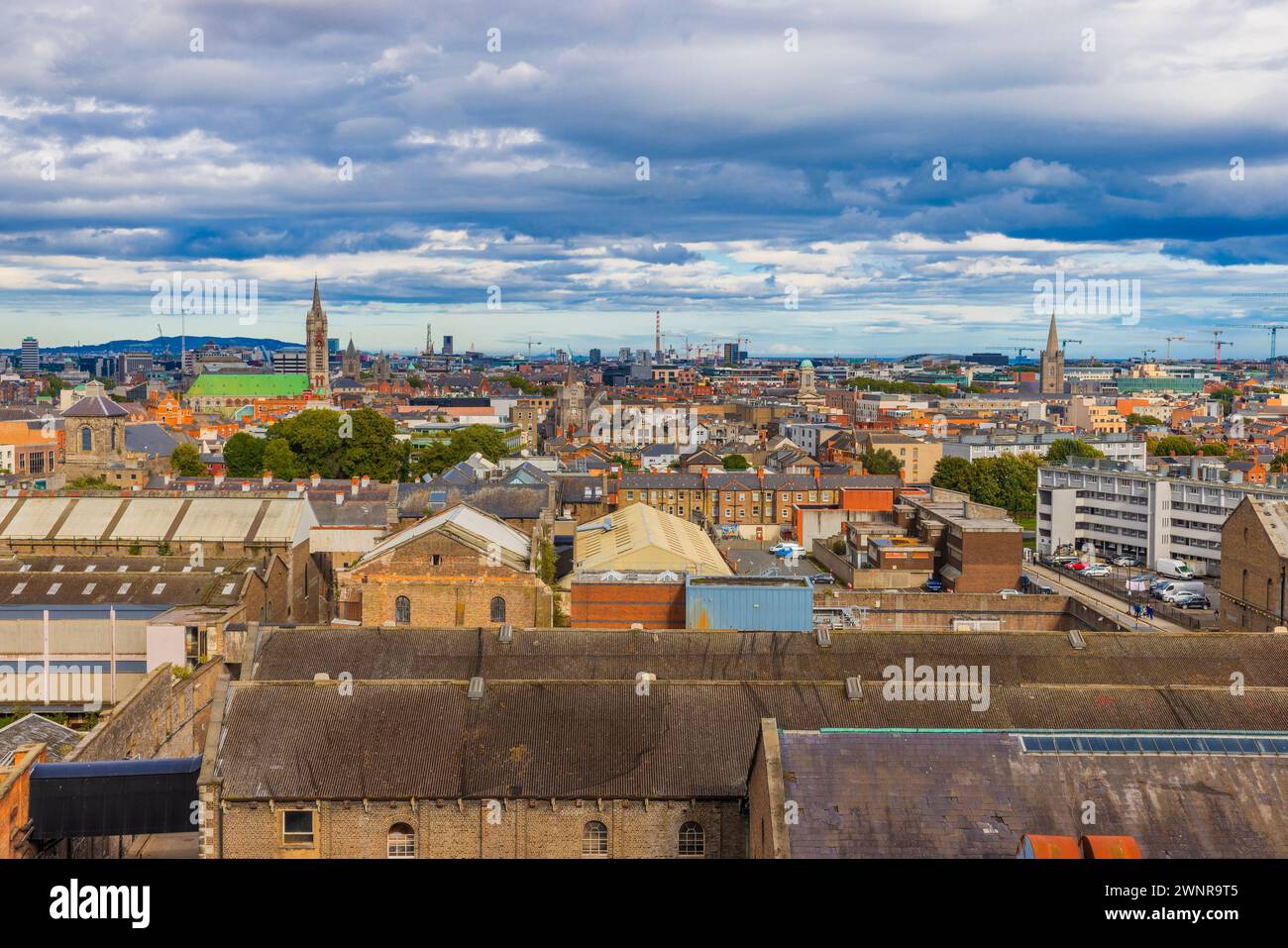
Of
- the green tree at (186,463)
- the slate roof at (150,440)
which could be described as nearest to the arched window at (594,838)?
the green tree at (186,463)

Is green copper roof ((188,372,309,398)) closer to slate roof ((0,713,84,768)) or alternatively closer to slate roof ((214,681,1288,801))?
slate roof ((0,713,84,768))

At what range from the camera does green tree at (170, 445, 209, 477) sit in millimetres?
92312

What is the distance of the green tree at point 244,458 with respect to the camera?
95812 mm

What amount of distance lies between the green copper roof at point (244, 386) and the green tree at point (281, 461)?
90324 millimetres

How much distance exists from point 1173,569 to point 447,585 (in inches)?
1718

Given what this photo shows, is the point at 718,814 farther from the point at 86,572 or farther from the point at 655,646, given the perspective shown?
the point at 86,572

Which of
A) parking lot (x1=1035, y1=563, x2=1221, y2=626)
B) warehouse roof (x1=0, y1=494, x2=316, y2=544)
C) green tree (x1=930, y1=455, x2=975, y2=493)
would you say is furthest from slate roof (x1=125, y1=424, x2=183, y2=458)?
parking lot (x1=1035, y1=563, x2=1221, y2=626)

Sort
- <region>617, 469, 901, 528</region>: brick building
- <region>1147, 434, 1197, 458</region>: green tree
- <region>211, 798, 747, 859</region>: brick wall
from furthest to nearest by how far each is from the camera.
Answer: <region>1147, 434, 1197, 458</region>: green tree, <region>617, 469, 901, 528</region>: brick building, <region>211, 798, 747, 859</region>: brick wall

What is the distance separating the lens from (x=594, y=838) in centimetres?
2170

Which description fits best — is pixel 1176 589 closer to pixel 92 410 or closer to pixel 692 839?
pixel 692 839

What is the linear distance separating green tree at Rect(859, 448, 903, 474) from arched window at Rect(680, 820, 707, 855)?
82048 millimetres

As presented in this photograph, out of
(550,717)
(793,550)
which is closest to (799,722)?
(550,717)

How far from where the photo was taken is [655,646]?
98.4ft

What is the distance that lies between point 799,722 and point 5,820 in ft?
48.9
